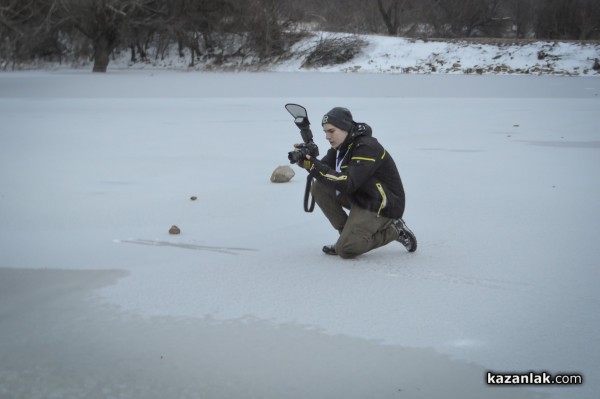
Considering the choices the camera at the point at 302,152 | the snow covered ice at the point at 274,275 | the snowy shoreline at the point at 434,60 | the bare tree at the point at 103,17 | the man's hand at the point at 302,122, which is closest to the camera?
the snow covered ice at the point at 274,275

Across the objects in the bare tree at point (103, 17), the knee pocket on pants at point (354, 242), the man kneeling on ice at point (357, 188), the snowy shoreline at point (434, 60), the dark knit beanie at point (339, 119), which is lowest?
the snowy shoreline at point (434, 60)

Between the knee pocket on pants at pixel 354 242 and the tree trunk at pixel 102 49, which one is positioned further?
the tree trunk at pixel 102 49

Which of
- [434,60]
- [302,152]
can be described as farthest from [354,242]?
[434,60]

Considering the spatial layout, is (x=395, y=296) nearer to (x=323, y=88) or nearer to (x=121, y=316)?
(x=121, y=316)

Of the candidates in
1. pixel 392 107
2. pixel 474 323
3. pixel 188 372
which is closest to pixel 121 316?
pixel 188 372

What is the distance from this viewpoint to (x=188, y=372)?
9.71 ft

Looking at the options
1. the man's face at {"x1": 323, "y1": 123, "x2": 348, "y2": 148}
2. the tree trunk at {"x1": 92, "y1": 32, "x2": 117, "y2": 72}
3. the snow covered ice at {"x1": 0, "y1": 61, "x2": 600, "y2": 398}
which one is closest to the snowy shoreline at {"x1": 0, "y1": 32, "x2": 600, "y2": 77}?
the tree trunk at {"x1": 92, "y1": 32, "x2": 117, "y2": 72}

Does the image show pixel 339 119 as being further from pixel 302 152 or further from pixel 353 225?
pixel 353 225

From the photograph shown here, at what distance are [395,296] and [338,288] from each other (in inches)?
12.4

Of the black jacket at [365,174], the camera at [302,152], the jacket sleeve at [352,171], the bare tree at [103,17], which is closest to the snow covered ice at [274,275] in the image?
the black jacket at [365,174]

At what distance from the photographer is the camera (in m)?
4.14

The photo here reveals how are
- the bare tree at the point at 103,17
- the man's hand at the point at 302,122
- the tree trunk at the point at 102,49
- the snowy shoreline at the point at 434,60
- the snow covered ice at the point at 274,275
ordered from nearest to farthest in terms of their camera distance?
the snow covered ice at the point at 274,275
the man's hand at the point at 302,122
the snowy shoreline at the point at 434,60
the bare tree at the point at 103,17
the tree trunk at the point at 102,49

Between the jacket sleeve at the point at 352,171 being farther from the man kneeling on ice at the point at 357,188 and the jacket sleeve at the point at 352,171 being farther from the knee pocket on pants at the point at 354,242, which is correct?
the knee pocket on pants at the point at 354,242

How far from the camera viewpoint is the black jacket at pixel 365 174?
4.22 metres
